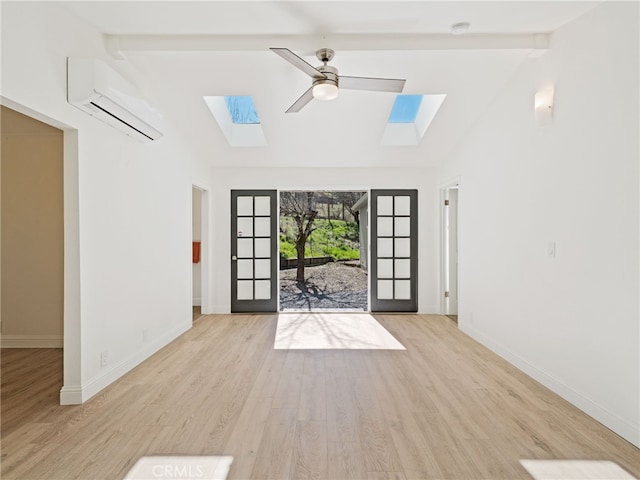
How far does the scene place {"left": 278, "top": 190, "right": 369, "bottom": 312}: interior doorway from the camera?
30.1 ft

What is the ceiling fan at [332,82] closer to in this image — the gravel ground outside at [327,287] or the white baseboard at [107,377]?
the white baseboard at [107,377]

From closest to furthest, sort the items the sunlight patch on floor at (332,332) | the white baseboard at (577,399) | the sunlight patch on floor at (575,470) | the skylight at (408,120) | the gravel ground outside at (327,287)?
the sunlight patch on floor at (575,470) < the white baseboard at (577,399) < the sunlight patch on floor at (332,332) < the skylight at (408,120) < the gravel ground outside at (327,287)

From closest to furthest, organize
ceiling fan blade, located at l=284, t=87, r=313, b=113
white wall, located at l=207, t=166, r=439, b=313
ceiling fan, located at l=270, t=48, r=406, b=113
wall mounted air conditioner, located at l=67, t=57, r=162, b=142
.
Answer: wall mounted air conditioner, located at l=67, t=57, r=162, b=142 → ceiling fan, located at l=270, t=48, r=406, b=113 → ceiling fan blade, located at l=284, t=87, r=313, b=113 → white wall, located at l=207, t=166, r=439, b=313

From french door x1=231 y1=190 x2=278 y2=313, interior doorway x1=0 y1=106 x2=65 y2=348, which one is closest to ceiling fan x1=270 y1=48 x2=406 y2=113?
interior doorway x1=0 y1=106 x2=65 y2=348

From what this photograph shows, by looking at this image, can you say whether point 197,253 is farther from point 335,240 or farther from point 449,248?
point 335,240

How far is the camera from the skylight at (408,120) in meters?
4.67

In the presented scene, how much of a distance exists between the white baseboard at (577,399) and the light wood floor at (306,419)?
67mm

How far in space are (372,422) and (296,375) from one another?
38.8 inches

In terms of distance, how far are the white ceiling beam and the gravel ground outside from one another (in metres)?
5.76

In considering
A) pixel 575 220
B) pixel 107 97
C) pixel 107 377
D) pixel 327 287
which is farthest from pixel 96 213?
pixel 327 287

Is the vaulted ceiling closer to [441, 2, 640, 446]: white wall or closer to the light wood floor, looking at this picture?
[441, 2, 640, 446]: white wall

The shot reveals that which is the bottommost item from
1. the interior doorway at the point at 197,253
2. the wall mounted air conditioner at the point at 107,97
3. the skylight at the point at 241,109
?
the interior doorway at the point at 197,253

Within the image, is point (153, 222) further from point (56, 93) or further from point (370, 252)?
point (370, 252)

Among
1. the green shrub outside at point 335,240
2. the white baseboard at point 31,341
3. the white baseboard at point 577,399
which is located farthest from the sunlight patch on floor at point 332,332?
the green shrub outside at point 335,240
